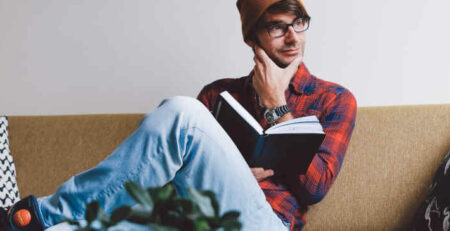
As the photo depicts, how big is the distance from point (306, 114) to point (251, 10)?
16.5 inches

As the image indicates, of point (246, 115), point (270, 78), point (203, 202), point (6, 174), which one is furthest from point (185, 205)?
point (6, 174)

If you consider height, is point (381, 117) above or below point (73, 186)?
below

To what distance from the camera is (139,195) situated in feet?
1.45

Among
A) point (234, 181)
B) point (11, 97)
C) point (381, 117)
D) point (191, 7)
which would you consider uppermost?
point (191, 7)

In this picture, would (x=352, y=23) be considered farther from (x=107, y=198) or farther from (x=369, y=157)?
(x=107, y=198)

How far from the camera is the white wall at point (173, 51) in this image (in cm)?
169

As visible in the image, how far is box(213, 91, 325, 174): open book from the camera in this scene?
3.39ft

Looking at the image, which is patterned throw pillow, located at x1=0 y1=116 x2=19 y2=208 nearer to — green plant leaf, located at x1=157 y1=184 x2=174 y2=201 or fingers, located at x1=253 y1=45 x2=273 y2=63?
fingers, located at x1=253 y1=45 x2=273 y2=63

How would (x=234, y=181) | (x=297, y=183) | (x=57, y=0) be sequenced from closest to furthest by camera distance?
(x=234, y=181), (x=297, y=183), (x=57, y=0)

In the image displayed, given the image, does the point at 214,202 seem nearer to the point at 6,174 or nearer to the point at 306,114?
the point at 306,114

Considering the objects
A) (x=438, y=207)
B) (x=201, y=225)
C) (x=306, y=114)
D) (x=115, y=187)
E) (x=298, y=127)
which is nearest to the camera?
(x=201, y=225)

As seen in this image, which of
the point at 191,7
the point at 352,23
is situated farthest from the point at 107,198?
the point at 352,23

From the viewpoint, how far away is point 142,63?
6.13 ft

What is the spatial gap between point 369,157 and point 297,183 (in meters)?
0.37
